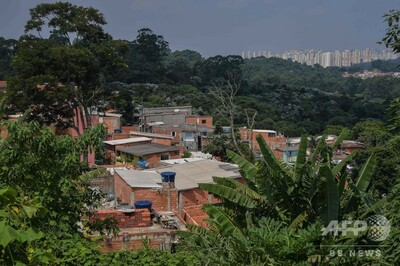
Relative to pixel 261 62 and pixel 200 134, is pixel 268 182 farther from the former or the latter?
pixel 261 62

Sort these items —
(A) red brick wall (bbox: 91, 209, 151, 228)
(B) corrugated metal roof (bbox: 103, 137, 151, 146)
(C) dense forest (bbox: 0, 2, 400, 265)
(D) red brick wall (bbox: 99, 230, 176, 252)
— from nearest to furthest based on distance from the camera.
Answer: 1. (C) dense forest (bbox: 0, 2, 400, 265)
2. (D) red brick wall (bbox: 99, 230, 176, 252)
3. (A) red brick wall (bbox: 91, 209, 151, 228)
4. (B) corrugated metal roof (bbox: 103, 137, 151, 146)

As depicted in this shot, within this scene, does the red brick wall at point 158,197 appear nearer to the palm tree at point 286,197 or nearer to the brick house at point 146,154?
the palm tree at point 286,197

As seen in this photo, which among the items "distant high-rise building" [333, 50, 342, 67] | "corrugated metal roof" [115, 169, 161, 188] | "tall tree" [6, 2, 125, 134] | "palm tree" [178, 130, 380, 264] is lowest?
"corrugated metal roof" [115, 169, 161, 188]

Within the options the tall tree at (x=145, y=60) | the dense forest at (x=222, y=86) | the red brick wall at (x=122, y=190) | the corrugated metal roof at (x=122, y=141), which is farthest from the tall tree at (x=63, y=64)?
the tall tree at (x=145, y=60)

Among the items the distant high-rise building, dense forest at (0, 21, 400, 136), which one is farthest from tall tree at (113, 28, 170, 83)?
the distant high-rise building

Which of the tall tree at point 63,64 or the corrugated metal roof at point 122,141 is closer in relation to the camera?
the tall tree at point 63,64

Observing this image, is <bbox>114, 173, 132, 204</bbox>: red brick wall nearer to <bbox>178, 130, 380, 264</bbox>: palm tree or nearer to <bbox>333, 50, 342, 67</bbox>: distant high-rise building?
<bbox>178, 130, 380, 264</bbox>: palm tree

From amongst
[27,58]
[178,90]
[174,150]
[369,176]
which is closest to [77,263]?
[369,176]
